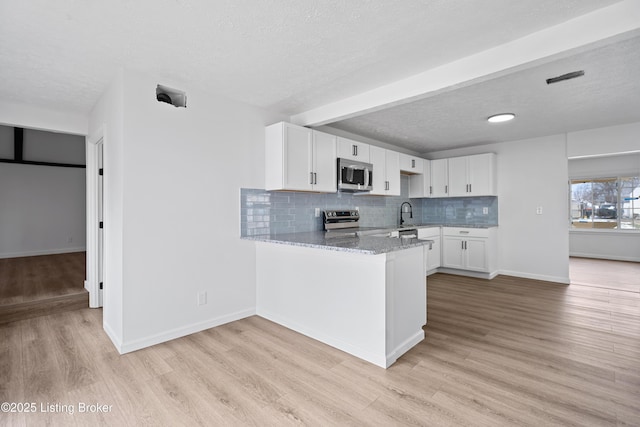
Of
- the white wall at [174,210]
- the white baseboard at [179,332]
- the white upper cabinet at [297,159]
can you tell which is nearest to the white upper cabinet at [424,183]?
the white upper cabinet at [297,159]

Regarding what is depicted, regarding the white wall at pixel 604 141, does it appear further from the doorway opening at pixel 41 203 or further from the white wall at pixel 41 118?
the doorway opening at pixel 41 203

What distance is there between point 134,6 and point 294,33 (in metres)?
0.95

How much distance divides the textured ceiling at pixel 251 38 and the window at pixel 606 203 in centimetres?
732

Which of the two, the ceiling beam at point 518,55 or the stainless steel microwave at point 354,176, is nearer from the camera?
the ceiling beam at point 518,55

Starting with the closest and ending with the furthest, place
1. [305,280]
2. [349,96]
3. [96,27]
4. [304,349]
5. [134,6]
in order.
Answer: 1. [134,6]
2. [96,27]
3. [304,349]
4. [305,280]
5. [349,96]

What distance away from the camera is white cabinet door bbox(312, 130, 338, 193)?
3.71 meters

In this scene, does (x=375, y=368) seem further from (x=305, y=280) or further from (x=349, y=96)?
(x=349, y=96)

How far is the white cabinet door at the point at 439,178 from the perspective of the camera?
5766 millimetres

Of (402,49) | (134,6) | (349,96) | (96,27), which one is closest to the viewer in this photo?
(134,6)

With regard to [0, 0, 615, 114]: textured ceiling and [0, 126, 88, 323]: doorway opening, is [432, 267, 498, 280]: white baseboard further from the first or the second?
[0, 126, 88, 323]: doorway opening

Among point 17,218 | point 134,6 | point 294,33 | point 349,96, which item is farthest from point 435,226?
point 17,218

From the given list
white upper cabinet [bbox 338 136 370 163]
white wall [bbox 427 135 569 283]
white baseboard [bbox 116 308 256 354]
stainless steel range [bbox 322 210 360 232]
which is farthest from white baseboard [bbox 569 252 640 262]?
white baseboard [bbox 116 308 256 354]

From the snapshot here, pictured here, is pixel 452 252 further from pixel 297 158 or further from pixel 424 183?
pixel 297 158

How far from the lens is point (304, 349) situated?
2.60 metres
